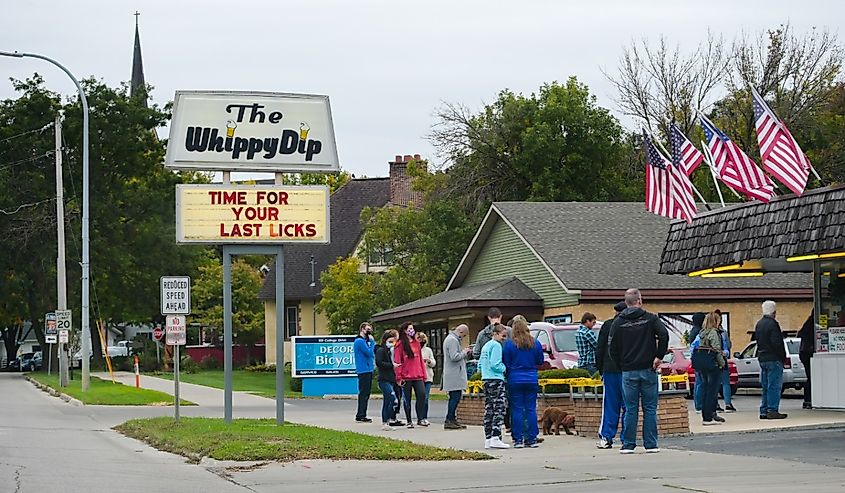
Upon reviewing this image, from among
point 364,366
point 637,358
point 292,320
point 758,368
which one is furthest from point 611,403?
point 292,320

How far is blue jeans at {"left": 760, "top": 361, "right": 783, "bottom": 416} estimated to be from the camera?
67.5 feet

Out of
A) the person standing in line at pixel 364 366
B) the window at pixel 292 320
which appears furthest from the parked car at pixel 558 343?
the window at pixel 292 320

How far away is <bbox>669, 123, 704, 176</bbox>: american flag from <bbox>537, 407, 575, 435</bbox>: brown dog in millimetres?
8107

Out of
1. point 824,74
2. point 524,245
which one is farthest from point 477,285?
point 824,74

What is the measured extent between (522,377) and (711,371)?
15.0 feet

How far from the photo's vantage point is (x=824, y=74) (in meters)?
52.0

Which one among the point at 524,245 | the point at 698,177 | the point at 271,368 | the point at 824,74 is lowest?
the point at 271,368

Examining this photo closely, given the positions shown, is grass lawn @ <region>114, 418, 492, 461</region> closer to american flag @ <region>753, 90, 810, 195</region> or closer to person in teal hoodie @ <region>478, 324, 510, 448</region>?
person in teal hoodie @ <region>478, 324, 510, 448</region>

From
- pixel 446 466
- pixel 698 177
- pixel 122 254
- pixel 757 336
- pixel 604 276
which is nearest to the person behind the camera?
pixel 446 466

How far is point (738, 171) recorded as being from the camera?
2227 cm

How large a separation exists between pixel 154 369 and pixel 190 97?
45954mm

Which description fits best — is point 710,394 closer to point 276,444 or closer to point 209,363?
point 276,444

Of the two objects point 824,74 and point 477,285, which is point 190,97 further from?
point 824,74

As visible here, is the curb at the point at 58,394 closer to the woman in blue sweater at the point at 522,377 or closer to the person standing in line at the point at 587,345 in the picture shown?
the person standing in line at the point at 587,345
